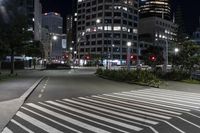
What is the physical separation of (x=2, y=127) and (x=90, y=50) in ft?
467

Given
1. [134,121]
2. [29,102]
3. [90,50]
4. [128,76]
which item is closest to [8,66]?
[128,76]

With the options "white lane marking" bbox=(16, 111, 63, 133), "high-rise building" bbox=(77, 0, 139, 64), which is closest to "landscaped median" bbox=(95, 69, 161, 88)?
"white lane marking" bbox=(16, 111, 63, 133)

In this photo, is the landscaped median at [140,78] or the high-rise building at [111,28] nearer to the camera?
the landscaped median at [140,78]

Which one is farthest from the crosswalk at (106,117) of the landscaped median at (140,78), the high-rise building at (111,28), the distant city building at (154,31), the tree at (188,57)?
the distant city building at (154,31)

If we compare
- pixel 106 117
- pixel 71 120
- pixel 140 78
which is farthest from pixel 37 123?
pixel 140 78

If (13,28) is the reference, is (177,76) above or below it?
below

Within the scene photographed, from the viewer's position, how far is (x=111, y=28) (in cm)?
14738

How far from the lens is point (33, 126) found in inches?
429

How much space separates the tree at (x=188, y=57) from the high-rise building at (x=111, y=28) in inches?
3820

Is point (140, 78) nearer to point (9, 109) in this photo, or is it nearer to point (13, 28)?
point (13, 28)

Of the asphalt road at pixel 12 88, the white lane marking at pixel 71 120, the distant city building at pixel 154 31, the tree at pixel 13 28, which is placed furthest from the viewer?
the distant city building at pixel 154 31

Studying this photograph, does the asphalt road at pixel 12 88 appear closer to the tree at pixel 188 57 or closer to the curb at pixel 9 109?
the curb at pixel 9 109

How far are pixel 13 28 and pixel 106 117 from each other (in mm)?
32188

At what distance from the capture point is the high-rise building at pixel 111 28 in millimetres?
145375
